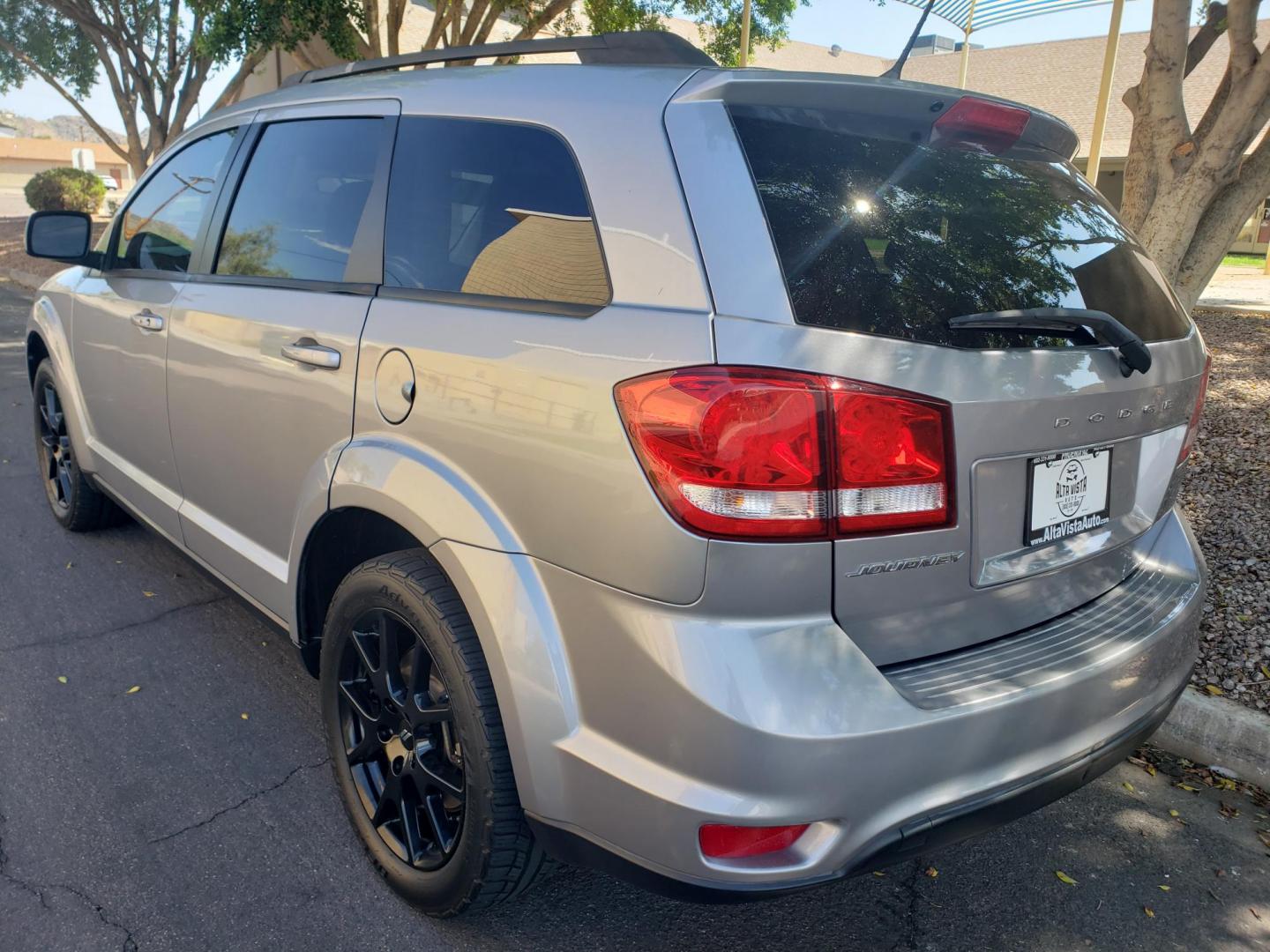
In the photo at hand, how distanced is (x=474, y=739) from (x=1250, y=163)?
606cm

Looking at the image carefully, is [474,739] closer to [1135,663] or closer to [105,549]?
[1135,663]

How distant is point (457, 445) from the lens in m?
2.04

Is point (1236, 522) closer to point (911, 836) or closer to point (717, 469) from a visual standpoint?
point (911, 836)

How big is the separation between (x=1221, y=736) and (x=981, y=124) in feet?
7.17

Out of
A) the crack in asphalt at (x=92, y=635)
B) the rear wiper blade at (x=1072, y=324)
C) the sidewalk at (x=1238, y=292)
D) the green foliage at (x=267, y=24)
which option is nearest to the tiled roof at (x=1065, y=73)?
the sidewalk at (x=1238, y=292)

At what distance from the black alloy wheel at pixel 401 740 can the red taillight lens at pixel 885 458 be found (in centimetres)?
97

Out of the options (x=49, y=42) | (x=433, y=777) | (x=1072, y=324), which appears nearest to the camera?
(x=1072, y=324)

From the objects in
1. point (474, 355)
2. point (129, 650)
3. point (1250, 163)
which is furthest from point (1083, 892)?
point (1250, 163)

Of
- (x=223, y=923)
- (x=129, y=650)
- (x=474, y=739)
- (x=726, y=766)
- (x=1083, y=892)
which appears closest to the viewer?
(x=726, y=766)

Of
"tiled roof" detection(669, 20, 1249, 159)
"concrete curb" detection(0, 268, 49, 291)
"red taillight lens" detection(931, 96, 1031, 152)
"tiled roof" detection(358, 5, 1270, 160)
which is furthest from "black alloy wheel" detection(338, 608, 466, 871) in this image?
"tiled roof" detection(669, 20, 1249, 159)

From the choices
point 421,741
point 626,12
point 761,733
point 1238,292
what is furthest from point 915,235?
point 1238,292

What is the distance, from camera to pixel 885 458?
1.70 metres

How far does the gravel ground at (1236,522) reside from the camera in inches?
133

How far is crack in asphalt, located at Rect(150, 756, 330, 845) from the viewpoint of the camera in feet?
8.43
